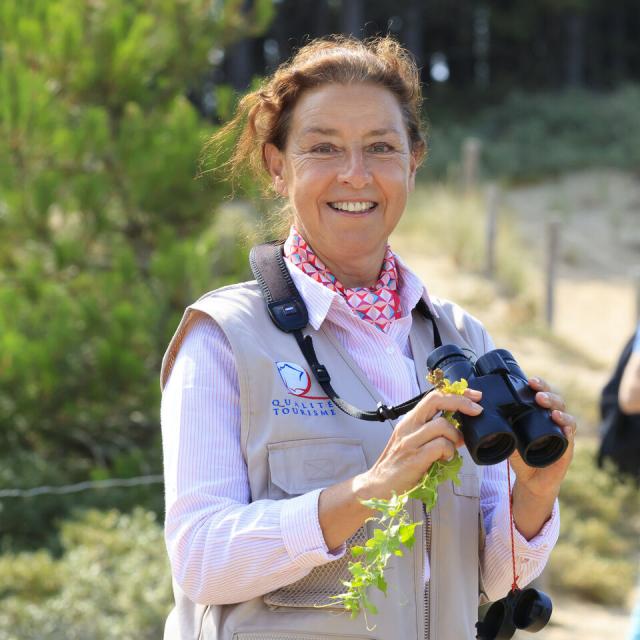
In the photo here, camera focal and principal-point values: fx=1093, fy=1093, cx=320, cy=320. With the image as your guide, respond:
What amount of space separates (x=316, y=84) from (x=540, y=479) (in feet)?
3.02

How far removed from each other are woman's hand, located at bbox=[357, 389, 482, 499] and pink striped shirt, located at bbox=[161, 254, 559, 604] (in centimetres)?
13

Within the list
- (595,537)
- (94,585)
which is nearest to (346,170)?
(94,585)

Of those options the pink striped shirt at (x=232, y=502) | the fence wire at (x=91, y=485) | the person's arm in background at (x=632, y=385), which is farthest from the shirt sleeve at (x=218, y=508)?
the fence wire at (x=91, y=485)

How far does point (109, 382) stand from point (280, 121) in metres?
3.89

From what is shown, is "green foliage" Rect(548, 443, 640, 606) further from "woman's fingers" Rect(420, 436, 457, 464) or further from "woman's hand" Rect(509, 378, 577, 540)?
"woman's fingers" Rect(420, 436, 457, 464)

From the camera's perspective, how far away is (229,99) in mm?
5996

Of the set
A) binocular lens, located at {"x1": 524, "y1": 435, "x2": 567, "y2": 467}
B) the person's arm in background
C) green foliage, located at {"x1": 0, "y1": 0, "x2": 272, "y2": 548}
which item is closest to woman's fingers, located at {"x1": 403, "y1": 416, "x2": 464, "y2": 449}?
binocular lens, located at {"x1": 524, "y1": 435, "x2": 567, "y2": 467}

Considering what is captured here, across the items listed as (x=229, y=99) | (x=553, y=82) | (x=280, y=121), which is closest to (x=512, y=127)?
(x=553, y=82)

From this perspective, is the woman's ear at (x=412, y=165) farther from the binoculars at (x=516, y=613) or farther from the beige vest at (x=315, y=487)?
the binoculars at (x=516, y=613)

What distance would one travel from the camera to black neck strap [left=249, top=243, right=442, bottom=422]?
201cm

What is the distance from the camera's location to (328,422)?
2004mm

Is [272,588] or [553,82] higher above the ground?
[272,588]

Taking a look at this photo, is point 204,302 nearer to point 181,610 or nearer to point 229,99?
point 181,610

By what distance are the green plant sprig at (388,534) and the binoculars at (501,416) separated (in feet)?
0.14
